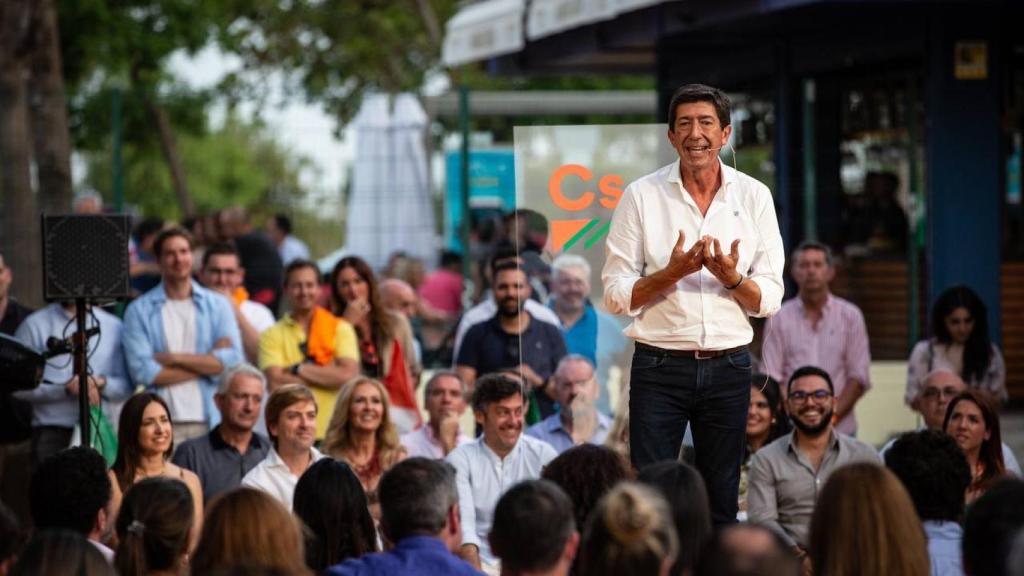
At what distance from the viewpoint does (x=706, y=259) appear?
5523 mm

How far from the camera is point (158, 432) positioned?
773cm

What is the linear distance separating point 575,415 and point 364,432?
108 cm

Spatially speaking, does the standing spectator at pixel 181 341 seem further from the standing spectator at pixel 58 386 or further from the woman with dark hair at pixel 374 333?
the woman with dark hair at pixel 374 333

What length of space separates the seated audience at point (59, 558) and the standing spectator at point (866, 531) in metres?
1.93

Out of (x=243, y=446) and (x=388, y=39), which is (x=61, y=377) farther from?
(x=388, y=39)

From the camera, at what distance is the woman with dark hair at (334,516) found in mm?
5754

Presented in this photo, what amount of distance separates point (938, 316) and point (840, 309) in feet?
1.82

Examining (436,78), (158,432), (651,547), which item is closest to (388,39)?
(436,78)

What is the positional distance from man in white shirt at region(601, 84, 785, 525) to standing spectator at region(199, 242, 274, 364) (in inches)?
175

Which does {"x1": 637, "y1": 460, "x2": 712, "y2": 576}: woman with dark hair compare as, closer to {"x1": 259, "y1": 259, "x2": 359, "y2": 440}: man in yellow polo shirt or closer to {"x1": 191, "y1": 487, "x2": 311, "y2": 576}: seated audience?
{"x1": 191, "y1": 487, "x2": 311, "y2": 576}: seated audience

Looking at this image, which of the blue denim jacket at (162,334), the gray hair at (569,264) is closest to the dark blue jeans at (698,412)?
the gray hair at (569,264)

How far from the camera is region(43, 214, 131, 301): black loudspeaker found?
325 inches

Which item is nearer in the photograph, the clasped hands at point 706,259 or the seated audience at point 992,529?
the seated audience at point 992,529

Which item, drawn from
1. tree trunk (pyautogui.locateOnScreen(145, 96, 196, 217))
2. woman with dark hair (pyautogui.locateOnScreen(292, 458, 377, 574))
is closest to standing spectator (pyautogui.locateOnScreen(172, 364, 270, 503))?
woman with dark hair (pyautogui.locateOnScreen(292, 458, 377, 574))
